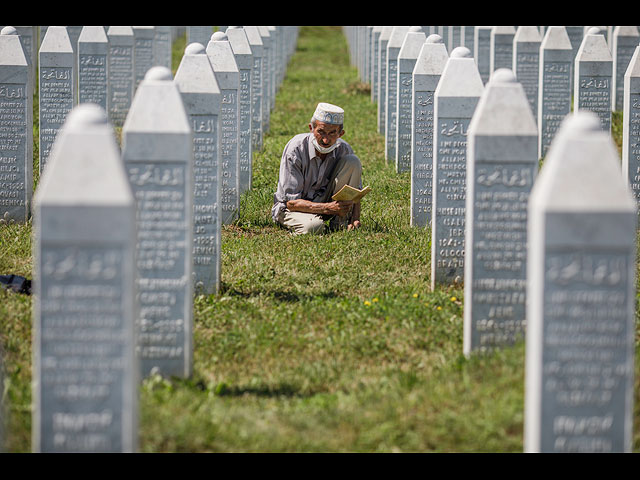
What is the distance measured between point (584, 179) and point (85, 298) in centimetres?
210

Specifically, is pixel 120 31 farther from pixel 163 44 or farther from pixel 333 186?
pixel 333 186

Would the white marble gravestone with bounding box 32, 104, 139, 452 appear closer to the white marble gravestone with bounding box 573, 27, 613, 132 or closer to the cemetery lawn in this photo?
the cemetery lawn

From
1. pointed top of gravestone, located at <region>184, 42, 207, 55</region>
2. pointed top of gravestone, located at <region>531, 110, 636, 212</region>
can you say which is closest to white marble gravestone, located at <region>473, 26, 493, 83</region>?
pointed top of gravestone, located at <region>184, 42, 207, 55</region>

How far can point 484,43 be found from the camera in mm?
21703

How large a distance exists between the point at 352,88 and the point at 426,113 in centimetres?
1434

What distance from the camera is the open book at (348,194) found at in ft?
32.1

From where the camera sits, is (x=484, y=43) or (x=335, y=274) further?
(x=484, y=43)

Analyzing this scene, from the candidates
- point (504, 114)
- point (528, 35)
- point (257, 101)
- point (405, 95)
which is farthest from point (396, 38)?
point (504, 114)

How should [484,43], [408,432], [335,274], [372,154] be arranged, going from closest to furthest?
1. [408,432]
2. [335,274]
3. [372,154]
4. [484,43]

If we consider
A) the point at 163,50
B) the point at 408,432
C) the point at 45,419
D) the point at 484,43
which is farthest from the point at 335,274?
the point at 163,50

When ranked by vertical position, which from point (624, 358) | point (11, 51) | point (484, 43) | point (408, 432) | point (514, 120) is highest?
point (484, 43)

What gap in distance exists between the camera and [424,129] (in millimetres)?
10492

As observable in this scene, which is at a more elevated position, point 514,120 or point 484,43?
point 484,43

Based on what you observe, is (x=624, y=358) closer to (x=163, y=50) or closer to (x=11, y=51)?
(x=11, y=51)
